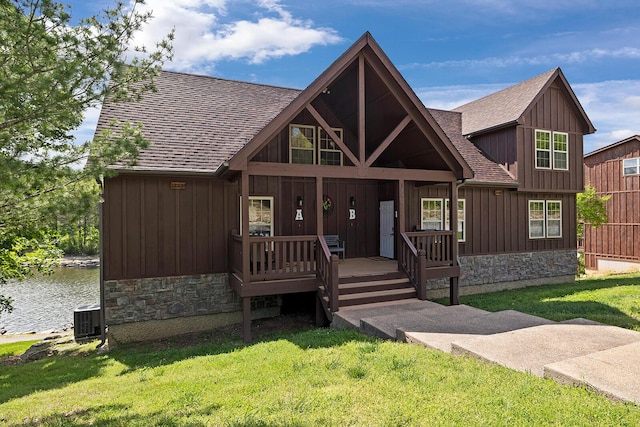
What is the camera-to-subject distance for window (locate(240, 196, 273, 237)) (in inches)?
372

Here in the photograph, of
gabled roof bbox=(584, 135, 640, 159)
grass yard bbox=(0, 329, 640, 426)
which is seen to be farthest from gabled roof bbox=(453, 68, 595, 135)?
grass yard bbox=(0, 329, 640, 426)

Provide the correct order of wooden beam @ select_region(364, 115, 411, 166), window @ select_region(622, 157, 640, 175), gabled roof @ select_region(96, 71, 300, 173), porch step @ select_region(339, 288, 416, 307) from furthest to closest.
Answer: window @ select_region(622, 157, 640, 175)
gabled roof @ select_region(96, 71, 300, 173)
wooden beam @ select_region(364, 115, 411, 166)
porch step @ select_region(339, 288, 416, 307)

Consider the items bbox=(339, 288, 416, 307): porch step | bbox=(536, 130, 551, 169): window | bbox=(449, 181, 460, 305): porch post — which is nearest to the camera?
bbox=(339, 288, 416, 307): porch step

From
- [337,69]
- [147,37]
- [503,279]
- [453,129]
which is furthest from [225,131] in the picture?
[503,279]

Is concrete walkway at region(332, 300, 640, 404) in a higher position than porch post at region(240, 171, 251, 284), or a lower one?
lower

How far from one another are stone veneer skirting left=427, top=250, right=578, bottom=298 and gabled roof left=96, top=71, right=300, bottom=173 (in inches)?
285

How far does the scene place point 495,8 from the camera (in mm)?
9953

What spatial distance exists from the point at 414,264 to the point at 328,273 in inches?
88.6

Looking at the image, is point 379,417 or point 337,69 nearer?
point 379,417

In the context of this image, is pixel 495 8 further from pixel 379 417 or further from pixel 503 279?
pixel 379 417

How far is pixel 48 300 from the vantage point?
61.3ft

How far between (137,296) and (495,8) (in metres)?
11.7

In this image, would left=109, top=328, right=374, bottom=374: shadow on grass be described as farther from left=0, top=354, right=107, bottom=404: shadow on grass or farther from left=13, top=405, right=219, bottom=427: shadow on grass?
left=13, top=405, right=219, bottom=427: shadow on grass

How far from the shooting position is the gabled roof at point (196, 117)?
27.8ft
